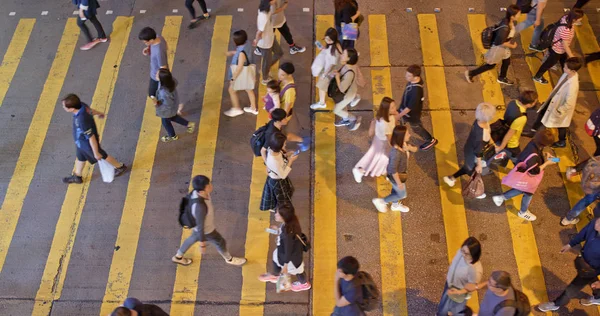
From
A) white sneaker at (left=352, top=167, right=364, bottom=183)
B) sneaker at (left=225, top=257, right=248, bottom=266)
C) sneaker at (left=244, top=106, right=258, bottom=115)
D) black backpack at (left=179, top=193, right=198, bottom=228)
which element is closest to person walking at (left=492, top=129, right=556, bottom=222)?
white sneaker at (left=352, top=167, right=364, bottom=183)

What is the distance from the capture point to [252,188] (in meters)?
8.16

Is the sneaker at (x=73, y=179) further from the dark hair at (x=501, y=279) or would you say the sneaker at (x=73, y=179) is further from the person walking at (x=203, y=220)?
the dark hair at (x=501, y=279)

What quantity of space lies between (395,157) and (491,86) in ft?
12.6

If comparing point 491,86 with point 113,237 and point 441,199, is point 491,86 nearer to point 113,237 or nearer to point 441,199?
point 441,199

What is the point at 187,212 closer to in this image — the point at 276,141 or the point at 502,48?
the point at 276,141

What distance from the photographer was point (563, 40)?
27.5ft

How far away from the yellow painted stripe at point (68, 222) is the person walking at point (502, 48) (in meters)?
6.71

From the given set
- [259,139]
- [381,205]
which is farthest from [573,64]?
[259,139]

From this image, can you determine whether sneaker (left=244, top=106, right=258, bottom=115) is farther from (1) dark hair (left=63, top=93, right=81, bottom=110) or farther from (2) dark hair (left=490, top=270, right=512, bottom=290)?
(2) dark hair (left=490, top=270, right=512, bottom=290)

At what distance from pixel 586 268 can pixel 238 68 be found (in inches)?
217

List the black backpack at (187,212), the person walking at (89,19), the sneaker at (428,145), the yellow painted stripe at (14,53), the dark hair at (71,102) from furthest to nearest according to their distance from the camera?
the yellow painted stripe at (14,53), the person walking at (89,19), the sneaker at (428,145), the dark hair at (71,102), the black backpack at (187,212)

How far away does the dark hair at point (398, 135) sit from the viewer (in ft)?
Answer: 21.1

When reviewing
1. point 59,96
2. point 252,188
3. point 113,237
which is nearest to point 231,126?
point 252,188

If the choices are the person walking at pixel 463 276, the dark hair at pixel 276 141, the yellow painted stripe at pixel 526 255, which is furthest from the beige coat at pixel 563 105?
the dark hair at pixel 276 141
